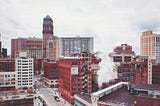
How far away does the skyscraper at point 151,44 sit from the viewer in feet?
410

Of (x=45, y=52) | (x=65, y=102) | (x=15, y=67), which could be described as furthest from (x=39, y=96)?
(x=45, y=52)

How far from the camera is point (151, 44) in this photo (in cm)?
12638

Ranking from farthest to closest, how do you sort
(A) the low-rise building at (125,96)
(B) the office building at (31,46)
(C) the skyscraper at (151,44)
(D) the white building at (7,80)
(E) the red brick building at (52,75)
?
(B) the office building at (31,46), (C) the skyscraper at (151,44), (E) the red brick building at (52,75), (D) the white building at (7,80), (A) the low-rise building at (125,96)

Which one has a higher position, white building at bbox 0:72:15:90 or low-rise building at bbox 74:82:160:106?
low-rise building at bbox 74:82:160:106

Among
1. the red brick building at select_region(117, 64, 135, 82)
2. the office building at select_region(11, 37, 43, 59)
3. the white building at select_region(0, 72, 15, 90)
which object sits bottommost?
the white building at select_region(0, 72, 15, 90)

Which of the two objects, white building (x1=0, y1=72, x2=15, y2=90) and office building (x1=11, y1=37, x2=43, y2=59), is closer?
white building (x1=0, y1=72, x2=15, y2=90)

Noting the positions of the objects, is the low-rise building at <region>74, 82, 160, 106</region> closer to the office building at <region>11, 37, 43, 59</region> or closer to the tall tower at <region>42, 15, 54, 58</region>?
the tall tower at <region>42, 15, 54, 58</region>

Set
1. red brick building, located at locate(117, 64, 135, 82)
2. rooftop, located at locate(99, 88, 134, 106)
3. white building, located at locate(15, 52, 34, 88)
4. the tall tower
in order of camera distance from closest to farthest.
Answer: rooftop, located at locate(99, 88, 134, 106) < red brick building, located at locate(117, 64, 135, 82) < white building, located at locate(15, 52, 34, 88) < the tall tower

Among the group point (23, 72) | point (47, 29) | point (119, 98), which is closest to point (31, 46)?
point (47, 29)

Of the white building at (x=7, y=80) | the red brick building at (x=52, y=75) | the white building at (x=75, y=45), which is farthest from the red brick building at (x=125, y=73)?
the white building at (x=75, y=45)

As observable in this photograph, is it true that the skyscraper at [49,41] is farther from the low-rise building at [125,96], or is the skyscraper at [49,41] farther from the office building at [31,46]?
Result: the low-rise building at [125,96]

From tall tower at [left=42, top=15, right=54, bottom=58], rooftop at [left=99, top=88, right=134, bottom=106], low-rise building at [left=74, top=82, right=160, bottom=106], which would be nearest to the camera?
low-rise building at [left=74, top=82, right=160, bottom=106]

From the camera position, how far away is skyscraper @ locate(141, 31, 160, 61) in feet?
410

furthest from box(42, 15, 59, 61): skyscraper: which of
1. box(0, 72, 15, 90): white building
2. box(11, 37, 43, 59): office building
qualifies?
box(0, 72, 15, 90): white building
